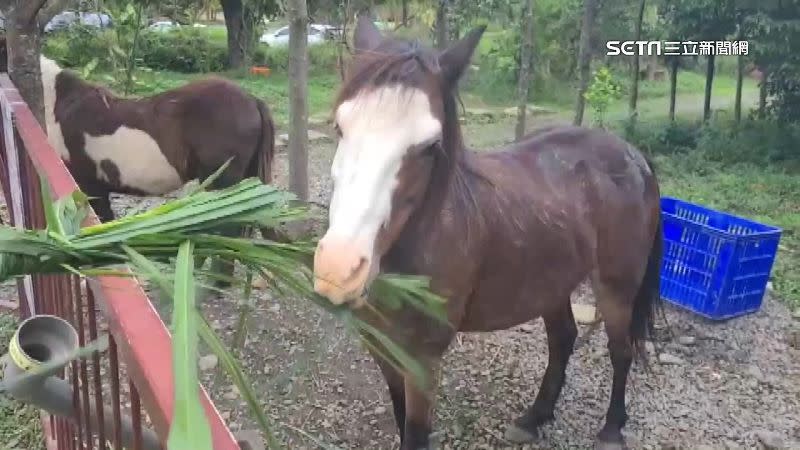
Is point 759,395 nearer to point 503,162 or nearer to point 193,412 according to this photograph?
point 503,162

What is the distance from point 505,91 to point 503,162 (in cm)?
1036

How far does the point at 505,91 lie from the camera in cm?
1276

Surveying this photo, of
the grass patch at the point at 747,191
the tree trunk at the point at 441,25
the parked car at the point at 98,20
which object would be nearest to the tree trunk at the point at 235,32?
the parked car at the point at 98,20

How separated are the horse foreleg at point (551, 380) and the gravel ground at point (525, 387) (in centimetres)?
6

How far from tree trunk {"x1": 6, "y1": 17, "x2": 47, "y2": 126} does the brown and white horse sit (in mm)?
874

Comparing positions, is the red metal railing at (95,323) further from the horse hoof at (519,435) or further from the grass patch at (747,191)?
the grass patch at (747,191)

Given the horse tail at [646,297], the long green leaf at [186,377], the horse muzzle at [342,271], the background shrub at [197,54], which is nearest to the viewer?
the long green leaf at [186,377]

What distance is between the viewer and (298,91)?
169 inches

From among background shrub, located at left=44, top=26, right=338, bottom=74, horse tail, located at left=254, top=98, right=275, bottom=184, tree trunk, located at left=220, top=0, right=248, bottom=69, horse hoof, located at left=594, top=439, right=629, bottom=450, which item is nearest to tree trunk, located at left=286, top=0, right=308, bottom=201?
horse tail, located at left=254, top=98, right=275, bottom=184

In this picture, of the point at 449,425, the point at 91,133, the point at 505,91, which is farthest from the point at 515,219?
the point at 505,91

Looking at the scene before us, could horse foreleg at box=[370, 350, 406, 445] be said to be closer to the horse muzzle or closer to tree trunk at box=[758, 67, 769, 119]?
the horse muzzle

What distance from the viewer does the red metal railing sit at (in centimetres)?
88

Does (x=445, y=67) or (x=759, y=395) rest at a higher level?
(x=445, y=67)

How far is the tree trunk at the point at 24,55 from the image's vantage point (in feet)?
10.1
